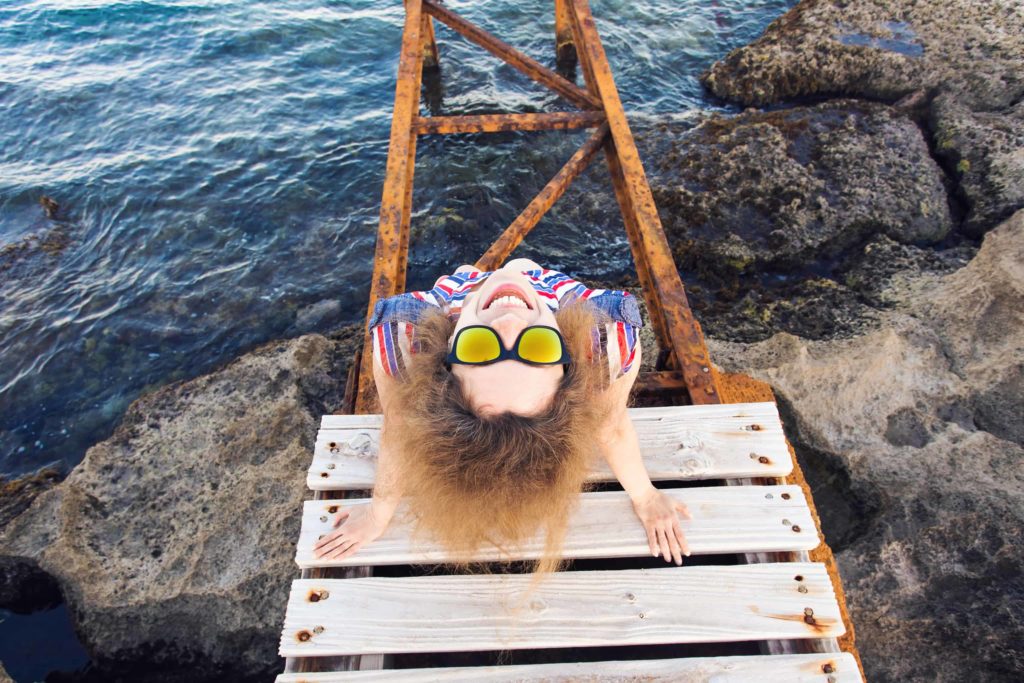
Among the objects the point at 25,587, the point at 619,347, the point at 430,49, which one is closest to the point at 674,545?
the point at 619,347

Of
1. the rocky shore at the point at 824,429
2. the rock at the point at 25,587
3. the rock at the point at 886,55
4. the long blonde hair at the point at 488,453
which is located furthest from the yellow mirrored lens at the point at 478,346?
the rock at the point at 886,55

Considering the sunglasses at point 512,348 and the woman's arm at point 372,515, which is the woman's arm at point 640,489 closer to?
the sunglasses at point 512,348

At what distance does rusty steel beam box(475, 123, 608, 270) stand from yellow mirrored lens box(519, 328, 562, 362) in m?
1.69

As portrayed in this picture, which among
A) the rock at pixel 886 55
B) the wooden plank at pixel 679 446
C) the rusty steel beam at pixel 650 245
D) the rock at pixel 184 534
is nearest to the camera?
the wooden plank at pixel 679 446

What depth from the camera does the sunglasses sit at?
1.52 metres

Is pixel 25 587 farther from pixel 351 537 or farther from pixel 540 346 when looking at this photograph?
pixel 540 346

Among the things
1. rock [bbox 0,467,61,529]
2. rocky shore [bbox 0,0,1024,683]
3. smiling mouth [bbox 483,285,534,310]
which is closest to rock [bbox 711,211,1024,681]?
rocky shore [bbox 0,0,1024,683]

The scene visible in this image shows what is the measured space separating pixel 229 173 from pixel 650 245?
5179 millimetres

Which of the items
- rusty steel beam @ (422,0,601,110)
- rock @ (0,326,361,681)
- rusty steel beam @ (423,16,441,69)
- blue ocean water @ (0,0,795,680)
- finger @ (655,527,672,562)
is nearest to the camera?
finger @ (655,527,672,562)

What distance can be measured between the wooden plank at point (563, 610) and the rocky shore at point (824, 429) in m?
0.79

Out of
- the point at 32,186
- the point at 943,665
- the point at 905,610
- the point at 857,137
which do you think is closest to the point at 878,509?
the point at 905,610

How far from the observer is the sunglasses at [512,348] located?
1517 millimetres

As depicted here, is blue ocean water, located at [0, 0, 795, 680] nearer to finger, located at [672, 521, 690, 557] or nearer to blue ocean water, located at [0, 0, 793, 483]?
blue ocean water, located at [0, 0, 793, 483]

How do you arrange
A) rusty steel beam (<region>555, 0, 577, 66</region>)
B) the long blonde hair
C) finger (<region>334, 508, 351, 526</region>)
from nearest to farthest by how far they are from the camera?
the long blonde hair, finger (<region>334, 508, 351, 526</region>), rusty steel beam (<region>555, 0, 577, 66</region>)
